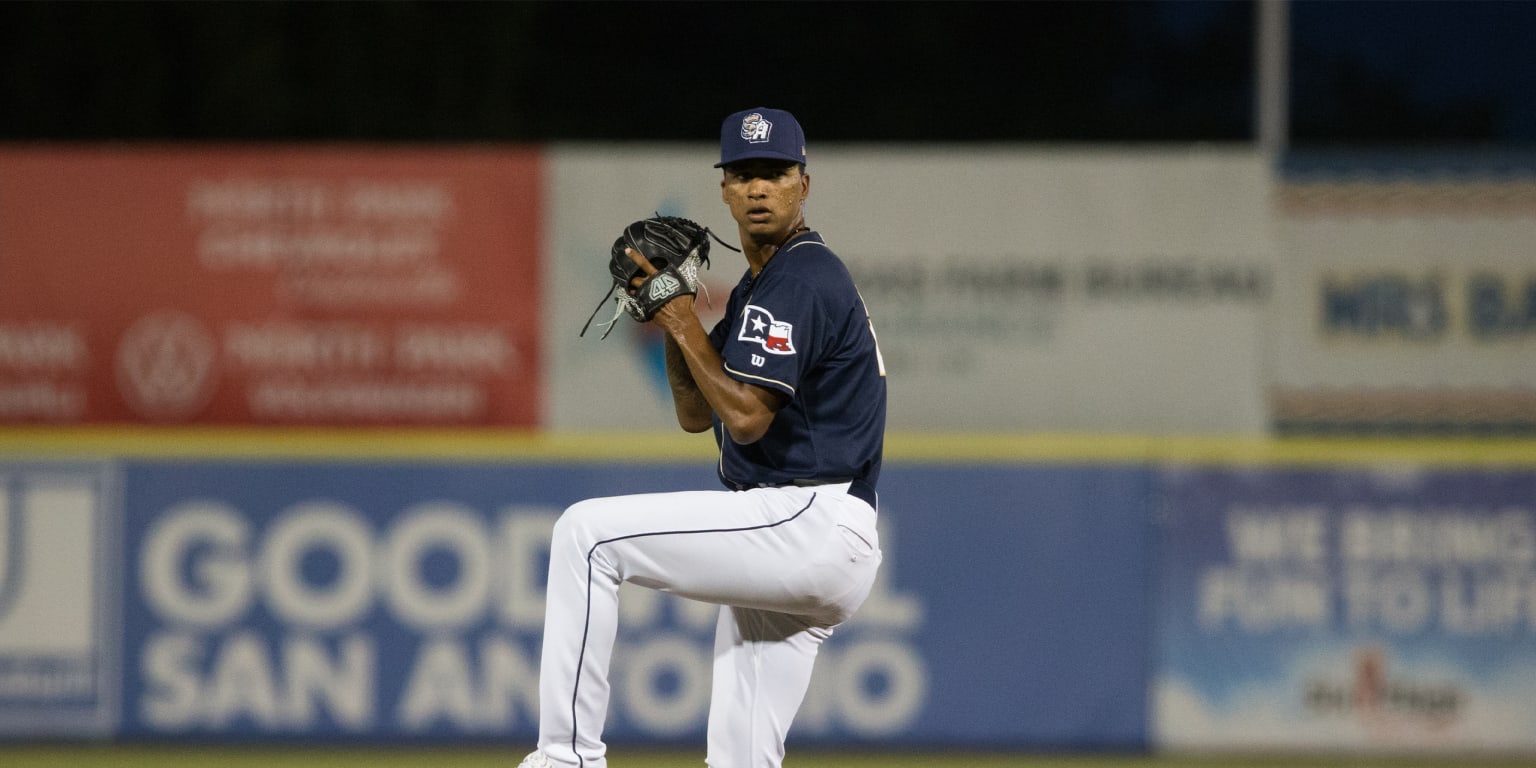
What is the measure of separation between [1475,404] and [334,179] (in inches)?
204

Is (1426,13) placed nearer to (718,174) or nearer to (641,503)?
(718,174)

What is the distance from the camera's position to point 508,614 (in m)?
7.26

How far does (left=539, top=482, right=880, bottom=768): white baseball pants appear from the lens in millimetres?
4062

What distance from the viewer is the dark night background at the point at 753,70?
356 inches

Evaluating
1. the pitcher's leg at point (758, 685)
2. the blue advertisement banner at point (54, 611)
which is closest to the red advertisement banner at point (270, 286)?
the blue advertisement banner at point (54, 611)

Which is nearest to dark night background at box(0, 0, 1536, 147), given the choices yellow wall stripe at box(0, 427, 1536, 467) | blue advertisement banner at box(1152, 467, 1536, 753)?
yellow wall stripe at box(0, 427, 1536, 467)

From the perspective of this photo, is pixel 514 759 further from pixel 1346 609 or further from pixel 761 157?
pixel 761 157

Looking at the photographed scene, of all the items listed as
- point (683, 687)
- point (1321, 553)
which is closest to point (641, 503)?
point (683, 687)

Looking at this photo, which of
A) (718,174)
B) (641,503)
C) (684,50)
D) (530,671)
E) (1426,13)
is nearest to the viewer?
(641,503)

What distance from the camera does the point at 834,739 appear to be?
23.8 feet

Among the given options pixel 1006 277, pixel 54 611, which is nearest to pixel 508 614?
pixel 54 611

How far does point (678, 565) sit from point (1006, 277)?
178 inches

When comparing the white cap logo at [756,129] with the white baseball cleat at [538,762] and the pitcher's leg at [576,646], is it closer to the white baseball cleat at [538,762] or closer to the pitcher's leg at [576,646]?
the pitcher's leg at [576,646]

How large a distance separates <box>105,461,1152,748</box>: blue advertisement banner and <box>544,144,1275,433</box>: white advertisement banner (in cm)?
101
